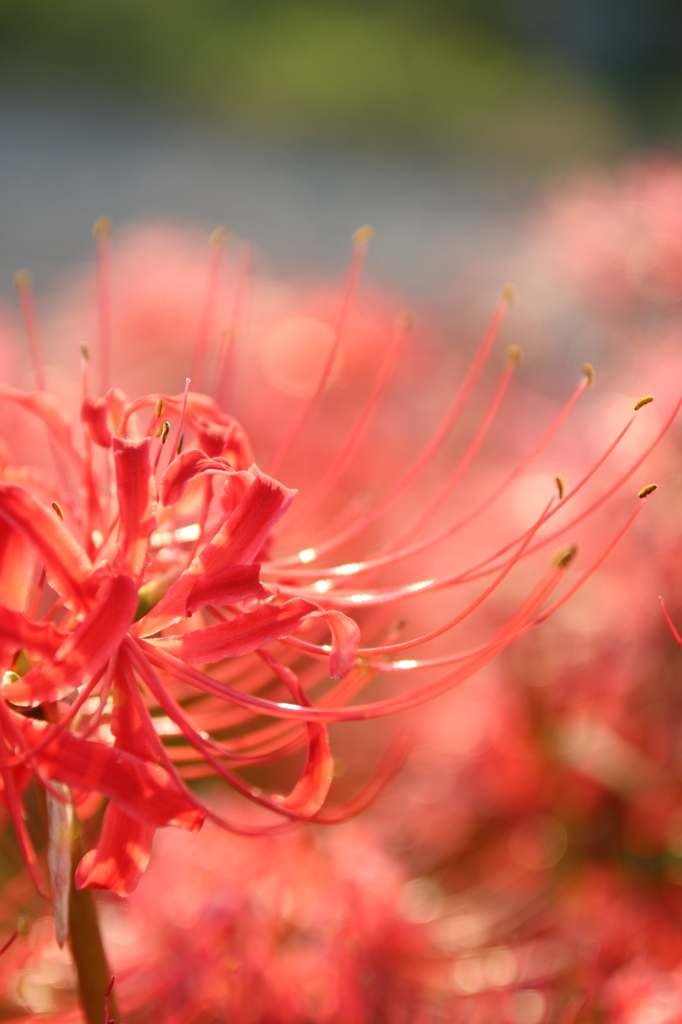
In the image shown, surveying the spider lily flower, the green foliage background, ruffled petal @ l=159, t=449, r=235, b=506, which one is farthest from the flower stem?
the green foliage background

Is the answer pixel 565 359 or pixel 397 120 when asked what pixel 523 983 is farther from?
pixel 397 120

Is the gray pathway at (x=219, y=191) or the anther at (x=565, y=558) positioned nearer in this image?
the anther at (x=565, y=558)

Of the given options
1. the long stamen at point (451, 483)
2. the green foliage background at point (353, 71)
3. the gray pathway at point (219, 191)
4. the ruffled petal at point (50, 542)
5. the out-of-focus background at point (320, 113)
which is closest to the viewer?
the ruffled petal at point (50, 542)

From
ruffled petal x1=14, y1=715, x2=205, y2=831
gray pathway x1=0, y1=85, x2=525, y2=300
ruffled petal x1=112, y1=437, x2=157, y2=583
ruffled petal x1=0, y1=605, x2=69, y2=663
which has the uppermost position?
ruffled petal x1=112, y1=437, x2=157, y2=583

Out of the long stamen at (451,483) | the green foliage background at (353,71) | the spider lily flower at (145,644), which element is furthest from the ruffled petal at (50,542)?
the green foliage background at (353,71)

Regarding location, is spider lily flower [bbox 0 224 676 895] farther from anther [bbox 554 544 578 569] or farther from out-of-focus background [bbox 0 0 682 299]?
out-of-focus background [bbox 0 0 682 299]

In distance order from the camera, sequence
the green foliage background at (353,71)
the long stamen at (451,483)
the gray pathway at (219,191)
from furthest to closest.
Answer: the green foliage background at (353,71) < the gray pathway at (219,191) < the long stamen at (451,483)

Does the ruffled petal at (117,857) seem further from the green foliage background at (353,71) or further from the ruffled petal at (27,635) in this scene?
the green foliage background at (353,71)
